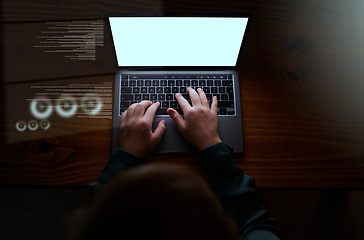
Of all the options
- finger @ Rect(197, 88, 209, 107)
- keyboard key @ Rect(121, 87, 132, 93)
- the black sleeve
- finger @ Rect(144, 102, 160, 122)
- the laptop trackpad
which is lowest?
the black sleeve

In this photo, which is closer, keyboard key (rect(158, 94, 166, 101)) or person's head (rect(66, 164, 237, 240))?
person's head (rect(66, 164, 237, 240))

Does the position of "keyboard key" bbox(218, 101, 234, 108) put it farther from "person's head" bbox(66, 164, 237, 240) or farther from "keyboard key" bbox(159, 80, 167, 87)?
"person's head" bbox(66, 164, 237, 240)

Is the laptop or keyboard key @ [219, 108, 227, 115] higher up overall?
the laptop

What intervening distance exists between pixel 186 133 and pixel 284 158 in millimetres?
285

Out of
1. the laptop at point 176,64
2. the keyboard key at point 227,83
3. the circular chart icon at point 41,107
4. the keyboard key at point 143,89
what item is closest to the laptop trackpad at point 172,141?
the laptop at point 176,64

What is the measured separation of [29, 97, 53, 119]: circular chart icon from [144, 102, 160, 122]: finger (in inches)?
11.2

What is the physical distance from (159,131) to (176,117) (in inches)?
2.5

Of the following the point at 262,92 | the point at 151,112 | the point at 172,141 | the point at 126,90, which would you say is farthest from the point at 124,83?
the point at 262,92

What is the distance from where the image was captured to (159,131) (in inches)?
28.7

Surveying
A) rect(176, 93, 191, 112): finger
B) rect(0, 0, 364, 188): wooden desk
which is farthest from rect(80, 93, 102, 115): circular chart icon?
rect(176, 93, 191, 112): finger

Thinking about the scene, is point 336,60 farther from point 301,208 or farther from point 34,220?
point 34,220

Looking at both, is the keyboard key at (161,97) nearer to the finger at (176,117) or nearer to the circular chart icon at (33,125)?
the finger at (176,117)

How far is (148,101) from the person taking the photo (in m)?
0.77

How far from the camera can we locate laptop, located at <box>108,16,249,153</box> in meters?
0.70
